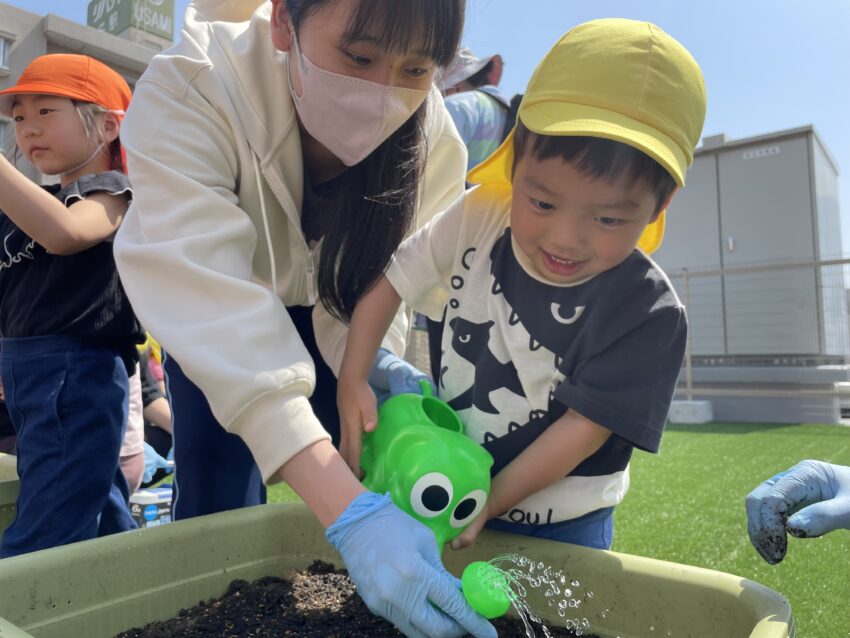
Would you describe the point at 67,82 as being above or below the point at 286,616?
above

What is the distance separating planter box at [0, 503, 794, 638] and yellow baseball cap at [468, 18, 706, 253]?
39 cm

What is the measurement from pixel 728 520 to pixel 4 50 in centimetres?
888

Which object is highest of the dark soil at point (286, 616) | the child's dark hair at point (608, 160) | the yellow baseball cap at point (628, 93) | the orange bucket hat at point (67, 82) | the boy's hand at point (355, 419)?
the orange bucket hat at point (67, 82)

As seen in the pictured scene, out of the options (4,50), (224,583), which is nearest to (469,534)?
(224,583)

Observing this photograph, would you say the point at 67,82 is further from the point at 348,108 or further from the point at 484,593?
the point at 484,593

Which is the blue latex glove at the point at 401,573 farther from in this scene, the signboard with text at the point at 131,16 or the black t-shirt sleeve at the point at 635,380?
the signboard with text at the point at 131,16

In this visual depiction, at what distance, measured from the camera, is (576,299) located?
2.53ft

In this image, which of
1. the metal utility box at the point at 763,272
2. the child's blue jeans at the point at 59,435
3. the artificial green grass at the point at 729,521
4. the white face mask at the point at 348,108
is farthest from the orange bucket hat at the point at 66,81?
the metal utility box at the point at 763,272

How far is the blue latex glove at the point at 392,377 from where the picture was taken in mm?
878

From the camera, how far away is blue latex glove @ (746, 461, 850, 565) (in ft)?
1.90

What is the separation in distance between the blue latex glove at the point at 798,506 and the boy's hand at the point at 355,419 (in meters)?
0.40

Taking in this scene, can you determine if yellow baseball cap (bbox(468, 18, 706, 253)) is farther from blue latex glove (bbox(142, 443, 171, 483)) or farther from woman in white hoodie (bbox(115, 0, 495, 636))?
blue latex glove (bbox(142, 443, 171, 483))

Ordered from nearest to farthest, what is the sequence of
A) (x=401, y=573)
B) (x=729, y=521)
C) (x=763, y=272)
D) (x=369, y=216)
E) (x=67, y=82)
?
(x=401, y=573) < (x=369, y=216) < (x=67, y=82) < (x=729, y=521) < (x=763, y=272)

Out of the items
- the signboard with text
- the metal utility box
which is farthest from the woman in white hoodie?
the signboard with text
